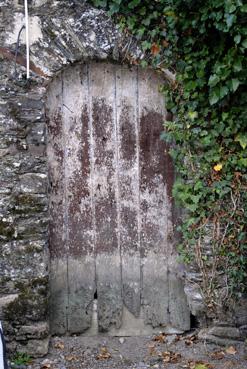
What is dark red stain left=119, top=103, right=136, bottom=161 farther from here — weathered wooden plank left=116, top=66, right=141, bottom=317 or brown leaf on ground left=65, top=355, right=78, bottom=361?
brown leaf on ground left=65, top=355, right=78, bottom=361

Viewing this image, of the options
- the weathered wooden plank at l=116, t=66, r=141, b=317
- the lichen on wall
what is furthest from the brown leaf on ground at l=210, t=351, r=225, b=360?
the lichen on wall

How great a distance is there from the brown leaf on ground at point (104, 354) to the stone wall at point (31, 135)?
0.43 metres

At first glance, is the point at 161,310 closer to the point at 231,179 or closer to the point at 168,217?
the point at 168,217

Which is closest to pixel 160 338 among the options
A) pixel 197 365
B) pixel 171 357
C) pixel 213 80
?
pixel 171 357

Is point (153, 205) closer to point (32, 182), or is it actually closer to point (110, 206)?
point (110, 206)

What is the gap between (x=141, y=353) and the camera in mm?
4754

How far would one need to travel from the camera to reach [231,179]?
14.9 feet

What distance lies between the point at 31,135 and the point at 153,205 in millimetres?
1099

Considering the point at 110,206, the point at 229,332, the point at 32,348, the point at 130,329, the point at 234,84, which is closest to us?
the point at 234,84

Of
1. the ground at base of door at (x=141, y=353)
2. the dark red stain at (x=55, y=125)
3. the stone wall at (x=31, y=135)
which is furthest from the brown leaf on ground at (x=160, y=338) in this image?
the dark red stain at (x=55, y=125)

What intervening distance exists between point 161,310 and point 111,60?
2.00m

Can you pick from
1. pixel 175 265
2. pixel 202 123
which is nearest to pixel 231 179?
pixel 202 123

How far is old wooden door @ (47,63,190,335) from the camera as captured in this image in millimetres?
4742

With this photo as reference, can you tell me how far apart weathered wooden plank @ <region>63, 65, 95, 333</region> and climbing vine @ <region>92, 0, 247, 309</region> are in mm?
586
